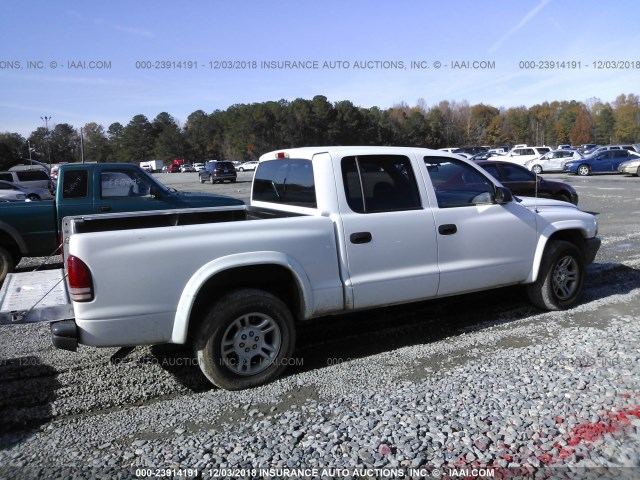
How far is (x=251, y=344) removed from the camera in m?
4.30

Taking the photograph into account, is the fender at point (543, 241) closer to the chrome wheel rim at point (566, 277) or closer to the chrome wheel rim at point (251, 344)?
the chrome wheel rim at point (566, 277)

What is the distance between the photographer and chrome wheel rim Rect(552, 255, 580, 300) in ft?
19.5

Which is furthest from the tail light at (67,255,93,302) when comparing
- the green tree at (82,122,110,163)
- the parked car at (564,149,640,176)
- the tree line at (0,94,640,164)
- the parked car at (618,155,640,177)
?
the green tree at (82,122,110,163)

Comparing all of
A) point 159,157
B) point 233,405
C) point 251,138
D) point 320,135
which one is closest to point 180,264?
point 233,405

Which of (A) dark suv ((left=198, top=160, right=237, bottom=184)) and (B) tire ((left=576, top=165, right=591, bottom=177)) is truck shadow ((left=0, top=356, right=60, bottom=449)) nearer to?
(B) tire ((left=576, top=165, right=591, bottom=177))

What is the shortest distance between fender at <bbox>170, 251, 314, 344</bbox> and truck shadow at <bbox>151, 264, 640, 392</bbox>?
64 centimetres

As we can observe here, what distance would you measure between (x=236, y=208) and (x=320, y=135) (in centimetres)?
9107

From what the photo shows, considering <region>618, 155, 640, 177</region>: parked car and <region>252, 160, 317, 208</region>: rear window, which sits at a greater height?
<region>252, 160, 317, 208</region>: rear window

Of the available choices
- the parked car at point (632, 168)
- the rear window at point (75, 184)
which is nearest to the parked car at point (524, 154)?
the parked car at point (632, 168)

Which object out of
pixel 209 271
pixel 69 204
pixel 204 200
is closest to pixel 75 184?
pixel 69 204

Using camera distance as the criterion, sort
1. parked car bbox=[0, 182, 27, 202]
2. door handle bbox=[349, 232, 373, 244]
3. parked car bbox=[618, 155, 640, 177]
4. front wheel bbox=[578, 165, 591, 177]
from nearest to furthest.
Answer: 1. door handle bbox=[349, 232, 373, 244]
2. parked car bbox=[0, 182, 27, 202]
3. parked car bbox=[618, 155, 640, 177]
4. front wheel bbox=[578, 165, 591, 177]

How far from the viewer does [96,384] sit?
4387 mm

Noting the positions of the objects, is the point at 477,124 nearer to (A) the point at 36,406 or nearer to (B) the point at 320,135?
(B) the point at 320,135

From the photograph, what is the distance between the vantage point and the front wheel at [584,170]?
113 ft
